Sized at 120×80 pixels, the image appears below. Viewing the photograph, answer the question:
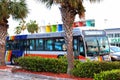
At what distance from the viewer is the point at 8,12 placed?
24.4m

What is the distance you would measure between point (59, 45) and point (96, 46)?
3551 millimetres

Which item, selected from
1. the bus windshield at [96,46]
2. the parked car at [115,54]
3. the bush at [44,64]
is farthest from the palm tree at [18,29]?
the bush at [44,64]

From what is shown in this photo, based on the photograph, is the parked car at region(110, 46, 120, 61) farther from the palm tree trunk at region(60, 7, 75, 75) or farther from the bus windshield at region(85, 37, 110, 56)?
the palm tree trunk at region(60, 7, 75, 75)

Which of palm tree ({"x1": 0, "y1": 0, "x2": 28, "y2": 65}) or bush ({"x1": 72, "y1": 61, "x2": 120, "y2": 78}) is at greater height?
palm tree ({"x1": 0, "y1": 0, "x2": 28, "y2": 65})

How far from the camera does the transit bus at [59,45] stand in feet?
78.6

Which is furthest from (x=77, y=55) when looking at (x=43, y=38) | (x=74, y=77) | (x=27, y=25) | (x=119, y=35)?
(x=27, y=25)

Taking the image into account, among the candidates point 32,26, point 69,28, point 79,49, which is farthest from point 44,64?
point 32,26

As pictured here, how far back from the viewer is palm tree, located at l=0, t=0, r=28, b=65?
24.0 m

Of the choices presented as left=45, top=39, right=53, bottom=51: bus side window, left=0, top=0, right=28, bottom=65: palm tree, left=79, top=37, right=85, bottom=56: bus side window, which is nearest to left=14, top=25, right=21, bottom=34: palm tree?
left=45, top=39, right=53, bottom=51: bus side window

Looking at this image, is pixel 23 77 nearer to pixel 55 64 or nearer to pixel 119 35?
pixel 55 64

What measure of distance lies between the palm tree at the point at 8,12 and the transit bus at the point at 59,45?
12.2ft

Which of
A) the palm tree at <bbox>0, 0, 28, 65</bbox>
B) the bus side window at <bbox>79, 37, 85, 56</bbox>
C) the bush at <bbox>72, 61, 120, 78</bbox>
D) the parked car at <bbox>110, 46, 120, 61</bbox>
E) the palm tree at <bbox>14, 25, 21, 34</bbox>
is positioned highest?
the palm tree at <bbox>0, 0, 28, 65</bbox>

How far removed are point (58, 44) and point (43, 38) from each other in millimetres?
2343

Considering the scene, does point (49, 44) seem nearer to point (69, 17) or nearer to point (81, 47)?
point (81, 47)
